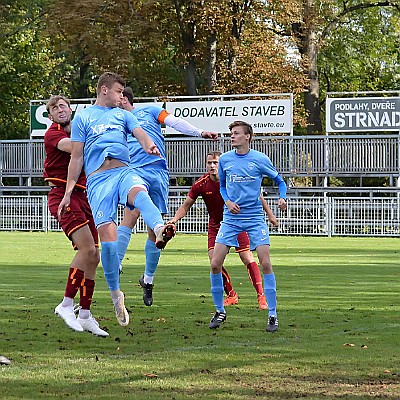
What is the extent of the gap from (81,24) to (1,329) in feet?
129

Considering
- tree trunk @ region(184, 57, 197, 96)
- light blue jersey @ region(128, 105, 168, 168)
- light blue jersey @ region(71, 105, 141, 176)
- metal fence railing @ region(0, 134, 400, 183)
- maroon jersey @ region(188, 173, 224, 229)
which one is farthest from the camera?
tree trunk @ region(184, 57, 197, 96)

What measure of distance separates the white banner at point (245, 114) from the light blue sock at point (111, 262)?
31.1m

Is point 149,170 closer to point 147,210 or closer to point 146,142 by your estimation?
point 146,142

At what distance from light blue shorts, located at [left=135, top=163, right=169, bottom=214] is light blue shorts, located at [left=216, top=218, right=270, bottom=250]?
975 millimetres

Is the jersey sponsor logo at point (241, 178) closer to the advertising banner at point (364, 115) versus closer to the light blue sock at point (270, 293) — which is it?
the light blue sock at point (270, 293)

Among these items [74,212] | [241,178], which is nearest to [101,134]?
[74,212]

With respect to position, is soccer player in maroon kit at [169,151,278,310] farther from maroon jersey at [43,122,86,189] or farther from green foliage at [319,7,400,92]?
green foliage at [319,7,400,92]

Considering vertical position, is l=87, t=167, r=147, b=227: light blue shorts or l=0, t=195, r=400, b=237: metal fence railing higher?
l=87, t=167, r=147, b=227: light blue shorts

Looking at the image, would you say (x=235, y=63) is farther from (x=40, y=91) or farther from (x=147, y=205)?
(x=147, y=205)

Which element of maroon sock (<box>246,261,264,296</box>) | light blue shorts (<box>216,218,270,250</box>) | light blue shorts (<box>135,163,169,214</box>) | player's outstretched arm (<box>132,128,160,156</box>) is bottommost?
maroon sock (<box>246,261,264,296</box>)

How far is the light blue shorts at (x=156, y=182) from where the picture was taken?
40.6 feet

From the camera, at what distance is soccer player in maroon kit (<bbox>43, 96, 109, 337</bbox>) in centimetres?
1070

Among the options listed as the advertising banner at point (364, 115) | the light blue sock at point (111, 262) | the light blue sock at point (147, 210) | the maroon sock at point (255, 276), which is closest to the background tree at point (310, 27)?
the advertising banner at point (364, 115)

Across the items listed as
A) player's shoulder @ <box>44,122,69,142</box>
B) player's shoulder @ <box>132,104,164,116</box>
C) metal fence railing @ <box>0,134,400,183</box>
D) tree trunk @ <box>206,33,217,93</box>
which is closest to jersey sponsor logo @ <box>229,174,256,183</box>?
player's shoulder @ <box>132,104,164,116</box>
